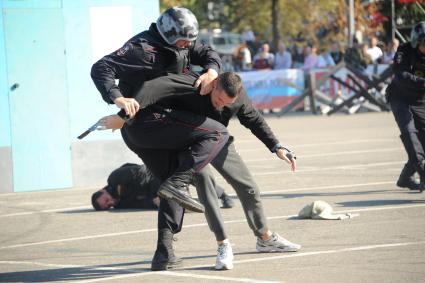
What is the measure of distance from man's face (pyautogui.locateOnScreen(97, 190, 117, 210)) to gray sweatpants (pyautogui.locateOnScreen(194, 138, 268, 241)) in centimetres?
359

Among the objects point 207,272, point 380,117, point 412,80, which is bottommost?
point 380,117

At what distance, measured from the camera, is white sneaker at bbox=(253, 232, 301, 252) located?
26.2 feet

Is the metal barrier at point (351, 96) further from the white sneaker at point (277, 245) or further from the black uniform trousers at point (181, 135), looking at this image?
the black uniform trousers at point (181, 135)

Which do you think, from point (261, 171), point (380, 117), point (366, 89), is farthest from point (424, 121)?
point (366, 89)

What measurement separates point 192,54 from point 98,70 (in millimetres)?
808

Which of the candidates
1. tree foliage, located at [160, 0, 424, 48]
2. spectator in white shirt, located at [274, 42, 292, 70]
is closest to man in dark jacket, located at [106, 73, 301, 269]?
spectator in white shirt, located at [274, 42, 292, 70]

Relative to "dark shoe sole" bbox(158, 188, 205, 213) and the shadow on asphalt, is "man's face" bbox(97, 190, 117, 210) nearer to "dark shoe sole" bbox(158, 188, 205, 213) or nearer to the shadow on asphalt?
the shadow on asphalt

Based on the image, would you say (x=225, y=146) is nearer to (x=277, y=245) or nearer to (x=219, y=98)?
(x=219, y=98)

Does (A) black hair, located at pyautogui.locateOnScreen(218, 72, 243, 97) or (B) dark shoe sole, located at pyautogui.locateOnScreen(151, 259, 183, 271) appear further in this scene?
(B) dark shoe sole, located at pyautogui.locateOnScreen(151, 259, 183, 271)

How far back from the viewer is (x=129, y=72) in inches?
293

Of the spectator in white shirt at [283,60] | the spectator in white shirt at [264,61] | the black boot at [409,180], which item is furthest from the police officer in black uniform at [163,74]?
the spectator in white shirt at [283,60]

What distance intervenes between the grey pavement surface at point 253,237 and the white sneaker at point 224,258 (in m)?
0.07

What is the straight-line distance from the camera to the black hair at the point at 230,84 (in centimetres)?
726

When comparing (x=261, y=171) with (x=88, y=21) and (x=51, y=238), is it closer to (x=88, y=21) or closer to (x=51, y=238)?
(x=88, y=21)
